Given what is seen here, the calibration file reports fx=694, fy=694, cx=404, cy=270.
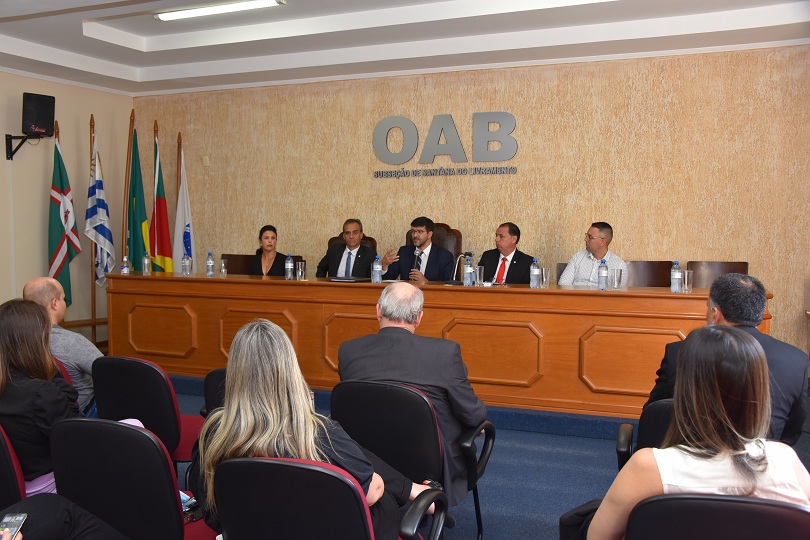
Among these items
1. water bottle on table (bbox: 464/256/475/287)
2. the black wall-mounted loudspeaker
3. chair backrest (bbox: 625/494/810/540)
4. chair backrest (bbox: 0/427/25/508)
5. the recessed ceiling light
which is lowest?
chair backrest (bbox: 0/427/25/508)

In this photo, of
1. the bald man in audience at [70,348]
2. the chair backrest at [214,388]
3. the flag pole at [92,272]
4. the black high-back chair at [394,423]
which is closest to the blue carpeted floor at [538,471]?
the black high-back chair at [394,423]

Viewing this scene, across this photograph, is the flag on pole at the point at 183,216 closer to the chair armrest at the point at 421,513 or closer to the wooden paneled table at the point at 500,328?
the wooden paneled table at the point at 500,328

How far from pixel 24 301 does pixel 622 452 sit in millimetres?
2302

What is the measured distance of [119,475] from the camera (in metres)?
1.92

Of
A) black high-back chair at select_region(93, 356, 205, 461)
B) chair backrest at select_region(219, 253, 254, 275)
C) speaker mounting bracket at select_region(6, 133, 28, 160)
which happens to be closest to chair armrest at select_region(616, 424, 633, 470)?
black high-back chair at select_region(93, 356, 205, 461)

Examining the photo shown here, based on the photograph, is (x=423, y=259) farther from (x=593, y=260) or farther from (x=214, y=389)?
(x=214, y=389)

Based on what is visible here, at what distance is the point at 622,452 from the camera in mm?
2660

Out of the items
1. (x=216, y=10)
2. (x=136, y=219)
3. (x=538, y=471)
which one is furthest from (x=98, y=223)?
(x=538, y=471)

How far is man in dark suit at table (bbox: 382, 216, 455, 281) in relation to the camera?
637 centimetres

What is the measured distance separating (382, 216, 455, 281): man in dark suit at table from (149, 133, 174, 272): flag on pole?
2936 millimetres

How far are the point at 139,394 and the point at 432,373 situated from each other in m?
1.28

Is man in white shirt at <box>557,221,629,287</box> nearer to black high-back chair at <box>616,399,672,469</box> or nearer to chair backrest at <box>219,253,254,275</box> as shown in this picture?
chair backrest at <box>219,253,254,275</box>

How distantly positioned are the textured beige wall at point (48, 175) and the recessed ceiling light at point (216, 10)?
6.52ft

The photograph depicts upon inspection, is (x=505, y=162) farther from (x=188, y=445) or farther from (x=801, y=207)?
(x=188, y=445)
